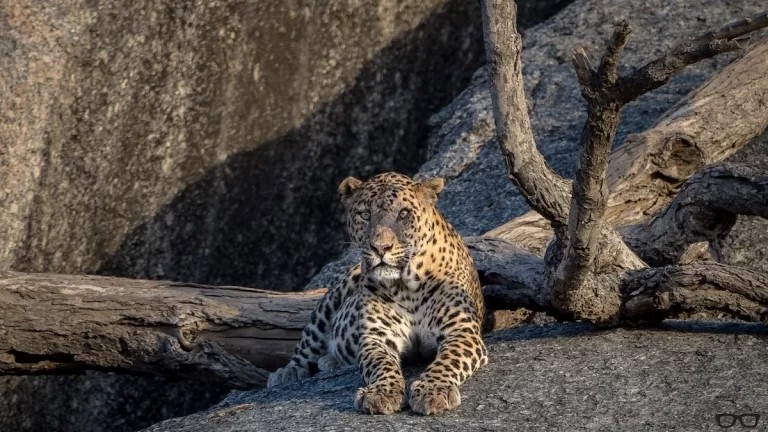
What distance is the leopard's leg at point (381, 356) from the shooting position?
8133 mm

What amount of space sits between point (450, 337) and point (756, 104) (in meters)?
4.28

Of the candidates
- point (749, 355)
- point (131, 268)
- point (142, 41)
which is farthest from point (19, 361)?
point (749, 355)

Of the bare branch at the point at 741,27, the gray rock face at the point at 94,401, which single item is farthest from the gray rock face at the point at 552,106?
the bare branch at the point at 741,27

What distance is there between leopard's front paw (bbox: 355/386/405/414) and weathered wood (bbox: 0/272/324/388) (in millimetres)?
2629

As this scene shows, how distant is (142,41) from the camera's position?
13172 millimetres

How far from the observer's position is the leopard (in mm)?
9094

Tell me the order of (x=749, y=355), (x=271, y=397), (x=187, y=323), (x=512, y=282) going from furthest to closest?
(x=187, y=323)
(x=512, y=282)
(x=271, y=397)
(x=749, y=355)

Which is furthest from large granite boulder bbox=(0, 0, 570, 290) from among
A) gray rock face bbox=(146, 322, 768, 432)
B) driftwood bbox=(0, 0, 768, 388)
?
gray rock face bbox=(146, 322, 768, 432)

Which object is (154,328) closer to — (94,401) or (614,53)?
(94,401)

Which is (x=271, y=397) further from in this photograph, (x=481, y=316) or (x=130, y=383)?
(x=130, y=383)

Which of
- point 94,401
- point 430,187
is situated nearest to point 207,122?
point 94,401

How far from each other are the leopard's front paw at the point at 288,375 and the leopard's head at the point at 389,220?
134 cm

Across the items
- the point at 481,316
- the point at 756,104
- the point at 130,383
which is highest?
the point at 756,104

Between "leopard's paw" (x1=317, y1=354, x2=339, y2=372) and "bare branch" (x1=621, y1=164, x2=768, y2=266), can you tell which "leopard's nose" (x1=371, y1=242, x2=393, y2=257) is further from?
"bare branch" (x1=621, y1=164, x2=768, y2=266)
